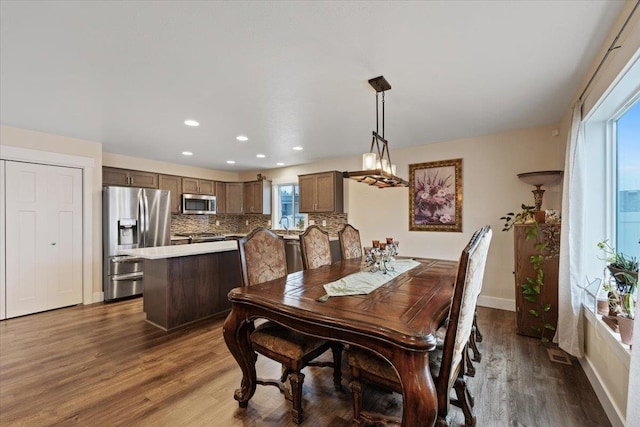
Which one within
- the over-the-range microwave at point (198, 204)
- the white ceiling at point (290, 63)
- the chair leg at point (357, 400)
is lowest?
the chair leg at point (357, 400)

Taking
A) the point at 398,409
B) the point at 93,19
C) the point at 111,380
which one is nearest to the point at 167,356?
the point at 111,380

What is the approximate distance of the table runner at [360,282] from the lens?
1.88m

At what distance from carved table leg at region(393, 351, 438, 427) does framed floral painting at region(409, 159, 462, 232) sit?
131 inches

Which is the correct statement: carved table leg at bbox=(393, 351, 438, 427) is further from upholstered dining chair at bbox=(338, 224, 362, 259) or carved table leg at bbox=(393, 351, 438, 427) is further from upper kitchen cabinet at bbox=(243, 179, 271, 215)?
upper kitchen cabinet at bbox=(243, 179, 271, 215)

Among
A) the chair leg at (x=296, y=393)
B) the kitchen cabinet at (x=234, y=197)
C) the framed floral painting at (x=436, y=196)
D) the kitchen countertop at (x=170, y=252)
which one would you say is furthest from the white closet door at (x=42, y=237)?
the framed floral painting at (x=436, y=196)

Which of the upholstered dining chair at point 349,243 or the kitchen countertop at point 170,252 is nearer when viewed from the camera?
the kitchen countertop at point 170,252

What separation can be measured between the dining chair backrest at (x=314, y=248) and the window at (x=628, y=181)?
2492 mm

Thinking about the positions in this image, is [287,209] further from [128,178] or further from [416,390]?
[416,390]

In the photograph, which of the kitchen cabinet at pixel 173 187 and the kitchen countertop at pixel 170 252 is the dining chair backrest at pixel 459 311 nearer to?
the kitchen countertop at pixel 170 252

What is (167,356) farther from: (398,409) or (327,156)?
(327,156)

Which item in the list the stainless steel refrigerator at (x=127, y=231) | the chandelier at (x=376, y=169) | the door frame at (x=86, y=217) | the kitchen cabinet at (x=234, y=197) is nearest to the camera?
the chandelier at (x=376, y=169)

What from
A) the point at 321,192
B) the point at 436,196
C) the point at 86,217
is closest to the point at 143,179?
the point at 86,217

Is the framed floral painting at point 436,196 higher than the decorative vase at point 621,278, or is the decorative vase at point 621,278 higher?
the framed floral painting at point 436,196

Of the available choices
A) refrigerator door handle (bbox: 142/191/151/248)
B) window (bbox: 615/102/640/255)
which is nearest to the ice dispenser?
refrigerator door handle (bbox: 142/191/151/248)
